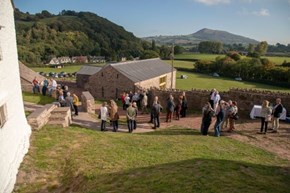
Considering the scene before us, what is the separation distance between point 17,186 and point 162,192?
419 cm

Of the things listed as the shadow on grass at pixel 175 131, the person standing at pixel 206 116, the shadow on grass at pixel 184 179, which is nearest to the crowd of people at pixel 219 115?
the person standing at pixel 206 116

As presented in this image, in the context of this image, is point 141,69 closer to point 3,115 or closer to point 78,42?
point 3,115

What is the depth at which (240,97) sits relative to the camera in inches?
690

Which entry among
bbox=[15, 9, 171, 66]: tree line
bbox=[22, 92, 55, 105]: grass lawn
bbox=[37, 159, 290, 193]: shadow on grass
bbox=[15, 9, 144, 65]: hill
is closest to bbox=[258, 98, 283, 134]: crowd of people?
bbox=[37, 159, 290, 193]: shadow on grass

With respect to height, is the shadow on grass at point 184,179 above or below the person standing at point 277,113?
below

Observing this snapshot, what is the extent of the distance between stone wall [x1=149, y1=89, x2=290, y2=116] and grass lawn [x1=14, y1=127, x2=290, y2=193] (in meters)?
5.85

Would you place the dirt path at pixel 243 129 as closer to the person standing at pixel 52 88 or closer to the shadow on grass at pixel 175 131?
the shadow on grass at pixel 175 131

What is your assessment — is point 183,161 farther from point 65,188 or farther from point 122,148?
point 65,188

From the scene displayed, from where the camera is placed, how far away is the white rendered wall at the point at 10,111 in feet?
23.6

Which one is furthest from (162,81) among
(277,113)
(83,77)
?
(277,113)

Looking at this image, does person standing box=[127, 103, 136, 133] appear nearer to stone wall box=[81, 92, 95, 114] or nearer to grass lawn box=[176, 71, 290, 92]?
stone wall box=[81, 92, 95, 114]

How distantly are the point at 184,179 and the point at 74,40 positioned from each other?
126870 mm

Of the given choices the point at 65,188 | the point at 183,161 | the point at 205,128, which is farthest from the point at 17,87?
the point at 205,128

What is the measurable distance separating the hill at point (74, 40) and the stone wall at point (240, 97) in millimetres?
82454
